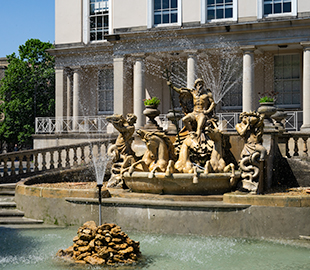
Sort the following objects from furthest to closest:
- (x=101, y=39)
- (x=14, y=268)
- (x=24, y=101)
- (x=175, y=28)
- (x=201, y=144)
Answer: (x=24, y=101) < (x=101, y=39) < (x=175, y=28) < (x=201, y=144) < (x=14, y=268)

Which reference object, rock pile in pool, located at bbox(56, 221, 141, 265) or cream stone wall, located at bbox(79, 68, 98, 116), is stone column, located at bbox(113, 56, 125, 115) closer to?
cream stone wall, located at bbox(79, 68, 98, 116)

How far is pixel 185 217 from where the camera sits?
906 centimetres

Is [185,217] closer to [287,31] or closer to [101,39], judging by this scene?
[287,31]

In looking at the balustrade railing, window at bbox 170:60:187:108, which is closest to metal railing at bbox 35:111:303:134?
window at bbox 170:60:187:108

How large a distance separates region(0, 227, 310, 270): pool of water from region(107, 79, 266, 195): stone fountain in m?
1.23

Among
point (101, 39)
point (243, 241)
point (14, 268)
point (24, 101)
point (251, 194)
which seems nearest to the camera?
point (14, 268)

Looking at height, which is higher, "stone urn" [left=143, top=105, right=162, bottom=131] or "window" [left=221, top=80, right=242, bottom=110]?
"window" [left=221, top=80, right=242, bottom=110]

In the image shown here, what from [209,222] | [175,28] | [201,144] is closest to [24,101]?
[175,28]

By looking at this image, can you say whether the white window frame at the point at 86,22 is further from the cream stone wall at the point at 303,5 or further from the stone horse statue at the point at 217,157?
the stone horse statue at the point at 217,157

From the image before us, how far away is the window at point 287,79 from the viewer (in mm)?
25891

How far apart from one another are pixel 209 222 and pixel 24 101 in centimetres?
2987

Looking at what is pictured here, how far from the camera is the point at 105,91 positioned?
31.2 meters

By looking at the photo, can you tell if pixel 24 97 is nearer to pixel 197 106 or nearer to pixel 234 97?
pixel 234 97

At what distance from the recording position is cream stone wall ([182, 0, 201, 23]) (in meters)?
26.1
